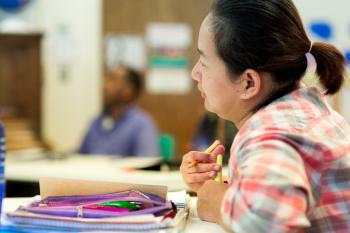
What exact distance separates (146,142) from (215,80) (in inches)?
108

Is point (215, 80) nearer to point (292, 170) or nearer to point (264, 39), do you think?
point (264, 39)

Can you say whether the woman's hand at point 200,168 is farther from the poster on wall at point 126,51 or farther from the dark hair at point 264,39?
the poster on wall at point 126,51

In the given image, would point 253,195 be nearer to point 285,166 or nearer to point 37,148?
point 285,166

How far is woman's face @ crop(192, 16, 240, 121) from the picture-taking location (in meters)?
1.16

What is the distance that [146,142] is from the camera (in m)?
3.90

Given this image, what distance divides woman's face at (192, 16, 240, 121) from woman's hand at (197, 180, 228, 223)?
16 centimetres

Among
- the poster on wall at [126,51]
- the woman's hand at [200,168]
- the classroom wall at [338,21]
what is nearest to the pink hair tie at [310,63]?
the woman's hand at [200,168]

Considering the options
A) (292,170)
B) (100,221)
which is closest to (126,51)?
(100,221)

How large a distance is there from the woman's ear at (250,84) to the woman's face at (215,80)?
1 cm

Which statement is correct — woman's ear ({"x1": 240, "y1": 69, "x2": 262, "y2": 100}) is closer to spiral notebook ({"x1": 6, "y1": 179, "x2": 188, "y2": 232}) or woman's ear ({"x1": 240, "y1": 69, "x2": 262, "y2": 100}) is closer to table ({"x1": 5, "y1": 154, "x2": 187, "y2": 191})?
spiral notebook ({"x1": 6, "y1": 179, "x2": 188, "y2": 232})

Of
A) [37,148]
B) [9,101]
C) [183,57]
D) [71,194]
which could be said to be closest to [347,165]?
[71,194]

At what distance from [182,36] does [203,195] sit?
3782 millimetres

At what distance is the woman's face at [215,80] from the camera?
1158 millimetres

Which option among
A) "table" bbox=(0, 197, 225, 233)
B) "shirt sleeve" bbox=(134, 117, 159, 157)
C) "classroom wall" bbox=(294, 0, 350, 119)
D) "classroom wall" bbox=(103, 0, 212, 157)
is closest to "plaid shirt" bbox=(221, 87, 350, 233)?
"table" bbox=(0, 197, 225, 233)
